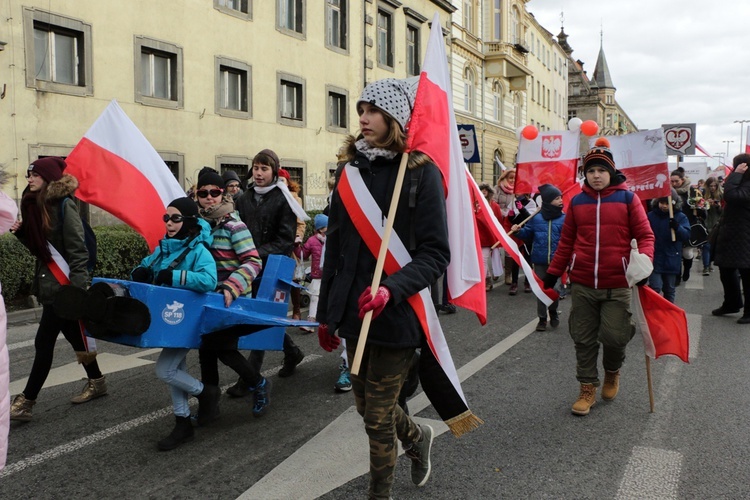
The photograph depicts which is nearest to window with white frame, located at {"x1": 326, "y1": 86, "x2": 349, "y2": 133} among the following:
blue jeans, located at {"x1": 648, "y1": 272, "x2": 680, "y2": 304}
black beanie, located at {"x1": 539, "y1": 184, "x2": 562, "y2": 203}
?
black beanie, located at {"x1": 539, "y1": 184, "x2": 562, "y2": 203}

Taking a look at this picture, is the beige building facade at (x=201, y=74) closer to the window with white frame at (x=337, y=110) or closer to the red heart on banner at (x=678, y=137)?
the window with white frame at (x=337, y=110)

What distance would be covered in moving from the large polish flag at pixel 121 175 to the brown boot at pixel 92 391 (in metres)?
1.09

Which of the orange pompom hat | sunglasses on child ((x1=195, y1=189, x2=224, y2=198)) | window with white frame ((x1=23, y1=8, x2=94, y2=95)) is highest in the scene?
window with white frame ((x1=23, y1=8, x2=94, y2=95))

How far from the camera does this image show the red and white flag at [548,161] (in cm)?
985

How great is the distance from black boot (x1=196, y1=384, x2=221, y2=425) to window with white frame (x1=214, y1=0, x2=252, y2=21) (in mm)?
13995

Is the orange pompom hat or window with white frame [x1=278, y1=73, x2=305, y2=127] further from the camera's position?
window with white frame [x1=278, y1=73, x2=305, y2=127]

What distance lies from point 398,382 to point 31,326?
6.95 metres

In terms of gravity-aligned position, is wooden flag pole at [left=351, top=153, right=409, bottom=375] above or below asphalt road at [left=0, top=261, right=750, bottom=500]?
above

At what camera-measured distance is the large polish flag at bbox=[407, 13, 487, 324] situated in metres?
3.09

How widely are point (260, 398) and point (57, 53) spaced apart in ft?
35.7

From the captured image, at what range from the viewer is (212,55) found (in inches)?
638

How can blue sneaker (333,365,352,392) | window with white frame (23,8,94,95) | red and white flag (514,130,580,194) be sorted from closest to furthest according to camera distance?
blue sneaker (333,365,352,392) < red and white flag (514,130,580,194) < window with white frame (23,8,94,95)

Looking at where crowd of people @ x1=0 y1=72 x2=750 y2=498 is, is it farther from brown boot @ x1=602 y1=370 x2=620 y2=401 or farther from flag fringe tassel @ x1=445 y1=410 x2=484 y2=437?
flag fringe tassel @ x1=445 y1=410 x2=484 y2=437

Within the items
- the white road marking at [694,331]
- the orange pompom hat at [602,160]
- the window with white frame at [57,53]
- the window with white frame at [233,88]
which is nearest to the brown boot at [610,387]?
the orange pompom hat at [602,160]
